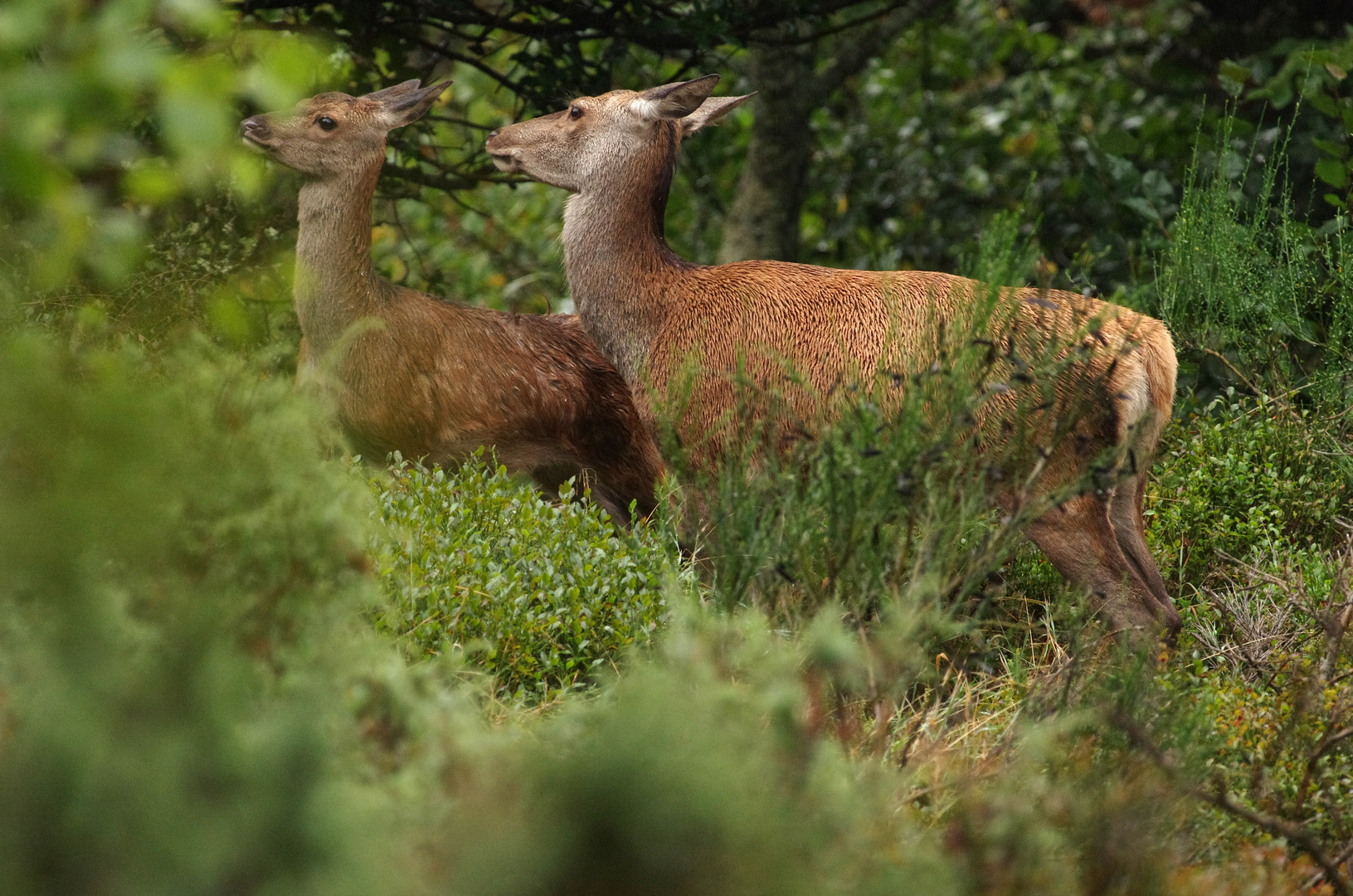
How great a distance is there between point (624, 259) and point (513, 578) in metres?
1.68

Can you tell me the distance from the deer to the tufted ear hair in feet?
1.02

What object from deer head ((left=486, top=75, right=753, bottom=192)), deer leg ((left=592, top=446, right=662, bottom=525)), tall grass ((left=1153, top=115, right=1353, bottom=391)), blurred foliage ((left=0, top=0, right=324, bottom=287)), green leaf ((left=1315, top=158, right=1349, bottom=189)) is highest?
blurred foliage ((left=0, top=0, right=324, bottom=287))

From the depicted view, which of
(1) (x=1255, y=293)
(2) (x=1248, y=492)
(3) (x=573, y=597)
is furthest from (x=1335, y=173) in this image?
(3) (x=573, y=597)

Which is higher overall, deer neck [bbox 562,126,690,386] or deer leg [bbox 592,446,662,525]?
deer neck [bbox 562,126,690,386]

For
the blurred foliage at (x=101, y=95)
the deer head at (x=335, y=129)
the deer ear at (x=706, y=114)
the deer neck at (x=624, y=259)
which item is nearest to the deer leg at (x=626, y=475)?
the deer neck at (x=624, y=259)

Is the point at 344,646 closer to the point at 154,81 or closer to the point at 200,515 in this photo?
the point at 200,515

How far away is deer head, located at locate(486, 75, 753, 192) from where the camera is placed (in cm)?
575

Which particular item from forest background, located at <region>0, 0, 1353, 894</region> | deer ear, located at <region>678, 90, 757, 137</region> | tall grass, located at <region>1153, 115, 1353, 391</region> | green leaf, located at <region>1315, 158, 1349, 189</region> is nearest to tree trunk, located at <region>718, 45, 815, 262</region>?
forest background, located at <region>0, 0, 1353, 894</region>

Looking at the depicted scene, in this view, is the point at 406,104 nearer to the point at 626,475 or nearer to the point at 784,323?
the point at 626,475

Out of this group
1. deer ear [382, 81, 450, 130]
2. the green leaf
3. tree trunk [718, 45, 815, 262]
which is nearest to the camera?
deer ear [382, 81, 450, 130]

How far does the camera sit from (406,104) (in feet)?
19.4

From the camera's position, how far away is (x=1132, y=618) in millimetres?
4824

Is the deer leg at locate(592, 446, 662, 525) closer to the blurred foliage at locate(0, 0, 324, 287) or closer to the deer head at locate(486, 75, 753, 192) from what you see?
the deer head at locate(486, 75, 753, 192)

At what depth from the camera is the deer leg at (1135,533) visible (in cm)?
504
